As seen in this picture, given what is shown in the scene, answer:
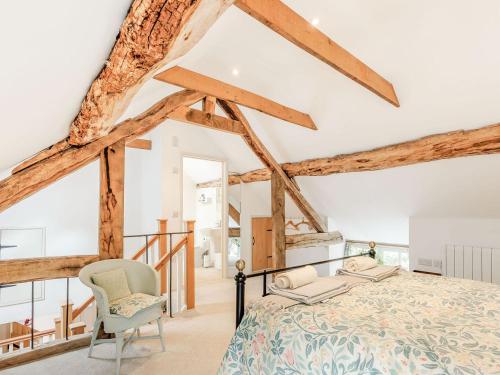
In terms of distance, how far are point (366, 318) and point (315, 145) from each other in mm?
2976

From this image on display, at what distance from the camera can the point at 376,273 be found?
2693mm

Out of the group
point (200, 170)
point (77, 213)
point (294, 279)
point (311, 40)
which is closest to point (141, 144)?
point (77, 213)

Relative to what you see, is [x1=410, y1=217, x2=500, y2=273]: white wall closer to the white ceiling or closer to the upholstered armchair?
the upholstered armchair

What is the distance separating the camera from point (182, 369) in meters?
2.54

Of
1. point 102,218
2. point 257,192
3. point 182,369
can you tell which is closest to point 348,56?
point 102,218

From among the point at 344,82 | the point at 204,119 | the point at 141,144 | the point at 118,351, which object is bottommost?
the point at 118,351

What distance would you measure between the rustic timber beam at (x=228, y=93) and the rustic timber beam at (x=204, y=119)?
54 cm

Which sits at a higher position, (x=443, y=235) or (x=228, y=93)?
(x=228, y=93)

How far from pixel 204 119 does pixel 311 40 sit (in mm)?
2045

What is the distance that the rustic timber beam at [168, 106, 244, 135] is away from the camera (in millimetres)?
3707

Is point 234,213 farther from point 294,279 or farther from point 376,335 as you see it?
point 376,335

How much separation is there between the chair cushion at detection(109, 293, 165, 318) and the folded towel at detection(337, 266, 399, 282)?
5.70 feet

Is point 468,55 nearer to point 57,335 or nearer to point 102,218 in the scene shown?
point 102,218

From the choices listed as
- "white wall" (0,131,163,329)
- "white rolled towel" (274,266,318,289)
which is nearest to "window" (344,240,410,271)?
"white rolled towel" (274,266,318,289)
